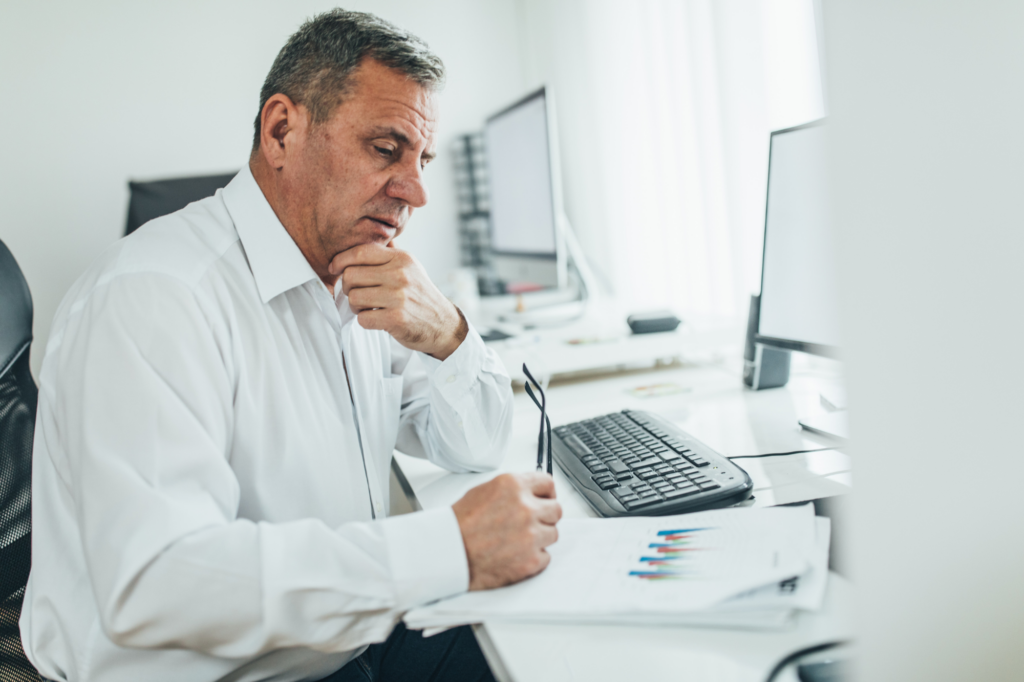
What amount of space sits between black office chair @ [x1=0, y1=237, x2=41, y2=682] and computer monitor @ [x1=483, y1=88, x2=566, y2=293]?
3.54ft

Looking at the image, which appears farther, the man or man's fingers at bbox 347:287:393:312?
man's fingers at bbox 347:287:393:312

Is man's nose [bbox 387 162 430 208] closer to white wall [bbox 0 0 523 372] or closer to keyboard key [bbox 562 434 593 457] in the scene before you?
keyboard key [bbox 562 434 593 457]

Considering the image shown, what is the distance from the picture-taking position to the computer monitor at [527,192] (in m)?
1.56

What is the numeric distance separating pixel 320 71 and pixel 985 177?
2.30ft

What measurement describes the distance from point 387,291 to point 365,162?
6.5 inches

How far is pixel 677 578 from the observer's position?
0.53 metres

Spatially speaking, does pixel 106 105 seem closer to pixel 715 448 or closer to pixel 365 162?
pixel 365 162

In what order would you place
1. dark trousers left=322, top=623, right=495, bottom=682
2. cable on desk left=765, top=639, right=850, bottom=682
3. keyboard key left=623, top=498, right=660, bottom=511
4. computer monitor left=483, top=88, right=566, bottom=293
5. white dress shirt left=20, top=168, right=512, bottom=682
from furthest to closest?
computer monitor left=483, top=88, right=566, bottom=293, dark trousers left=322, top=623, right=495, bottom=682, keyboard key left=623, top=498, right=660, bottom=511, white dress shirt left=20, top=168, right=512, bottom=682, cable on desk left=765, top=639, right=850, bottom=682

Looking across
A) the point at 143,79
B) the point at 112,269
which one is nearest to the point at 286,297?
the point at 112,269

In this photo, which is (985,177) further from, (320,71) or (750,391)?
(750,391)

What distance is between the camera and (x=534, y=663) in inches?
18.4

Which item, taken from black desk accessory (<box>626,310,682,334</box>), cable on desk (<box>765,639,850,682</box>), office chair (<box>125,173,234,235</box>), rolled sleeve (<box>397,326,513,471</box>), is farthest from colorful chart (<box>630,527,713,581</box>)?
office chair (<box>125,173,234,235</box>)

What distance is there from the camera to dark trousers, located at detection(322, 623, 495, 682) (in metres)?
0.90

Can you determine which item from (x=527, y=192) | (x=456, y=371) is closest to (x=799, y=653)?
(x=456, y=371)
